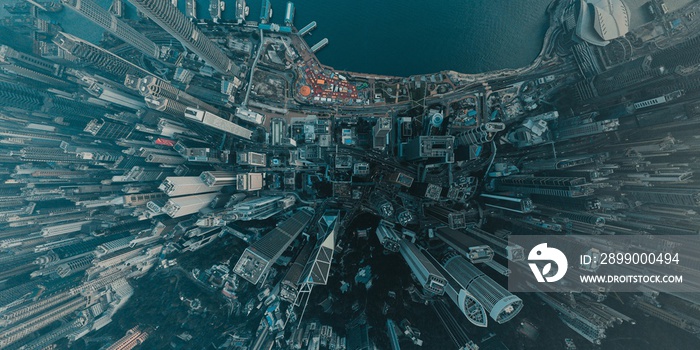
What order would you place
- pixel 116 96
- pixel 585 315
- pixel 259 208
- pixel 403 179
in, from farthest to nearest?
1. pixel 403 179
2. pixel 116 96
3. pixel 259 208
4. pixel 585 315

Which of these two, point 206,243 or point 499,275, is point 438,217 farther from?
point 206,243

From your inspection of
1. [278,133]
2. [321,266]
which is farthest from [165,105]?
[321,266]

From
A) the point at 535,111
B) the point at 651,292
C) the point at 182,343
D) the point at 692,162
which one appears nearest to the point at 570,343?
the point at 651,292

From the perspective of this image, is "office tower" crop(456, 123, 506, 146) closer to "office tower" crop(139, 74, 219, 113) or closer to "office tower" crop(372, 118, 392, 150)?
"office tower" crop(372, 118, 392, 150)

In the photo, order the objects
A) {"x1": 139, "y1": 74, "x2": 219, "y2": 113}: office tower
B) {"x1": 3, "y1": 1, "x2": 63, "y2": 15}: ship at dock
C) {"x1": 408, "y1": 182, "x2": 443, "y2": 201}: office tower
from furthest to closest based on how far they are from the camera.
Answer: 1. {"x1": 3, "y1": 1, "x2": 63, "y2": 15}: ship at dock
2. {"x1": 408, "y1": 182, "x2": 443, "y2": 201}: office tower
3. {"x1": 139, "y1": 74, "x2": 219, "y2": 113}: office tower

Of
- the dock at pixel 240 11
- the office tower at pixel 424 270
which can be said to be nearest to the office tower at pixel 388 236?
the office tower at pixel 424 270

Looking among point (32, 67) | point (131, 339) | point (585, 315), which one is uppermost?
point (32, 67)

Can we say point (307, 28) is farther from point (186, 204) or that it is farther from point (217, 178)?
point (186, 204)

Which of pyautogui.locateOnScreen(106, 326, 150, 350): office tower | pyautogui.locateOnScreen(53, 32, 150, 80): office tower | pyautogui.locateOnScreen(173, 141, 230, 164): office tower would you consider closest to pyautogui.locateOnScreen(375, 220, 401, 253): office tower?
pyautogui.locateOnScreen(173, 141, 230, 164): office tower
